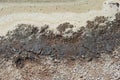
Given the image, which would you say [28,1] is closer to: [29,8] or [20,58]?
[29,8]

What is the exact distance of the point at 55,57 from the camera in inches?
782

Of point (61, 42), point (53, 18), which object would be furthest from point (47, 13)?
point (61, 42)

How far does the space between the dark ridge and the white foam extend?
0.84 ft

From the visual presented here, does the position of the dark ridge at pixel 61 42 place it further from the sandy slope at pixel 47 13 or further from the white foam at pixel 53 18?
the sandy slope at pixel 47 13

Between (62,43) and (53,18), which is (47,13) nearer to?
(53,18)

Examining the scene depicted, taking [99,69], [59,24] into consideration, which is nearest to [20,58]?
[59,24]

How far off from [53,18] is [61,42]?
1.40 m

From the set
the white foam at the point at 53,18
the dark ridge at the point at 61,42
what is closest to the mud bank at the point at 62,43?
the dark ridge at the point at 61,42

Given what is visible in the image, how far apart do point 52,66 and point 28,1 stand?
3849mm

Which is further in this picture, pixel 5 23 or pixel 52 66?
pixel 5 23

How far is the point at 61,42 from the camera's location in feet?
65.6

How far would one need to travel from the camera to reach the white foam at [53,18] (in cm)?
2030

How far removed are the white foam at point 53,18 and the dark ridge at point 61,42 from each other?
0.26m

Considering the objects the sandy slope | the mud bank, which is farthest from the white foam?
the mud bank
